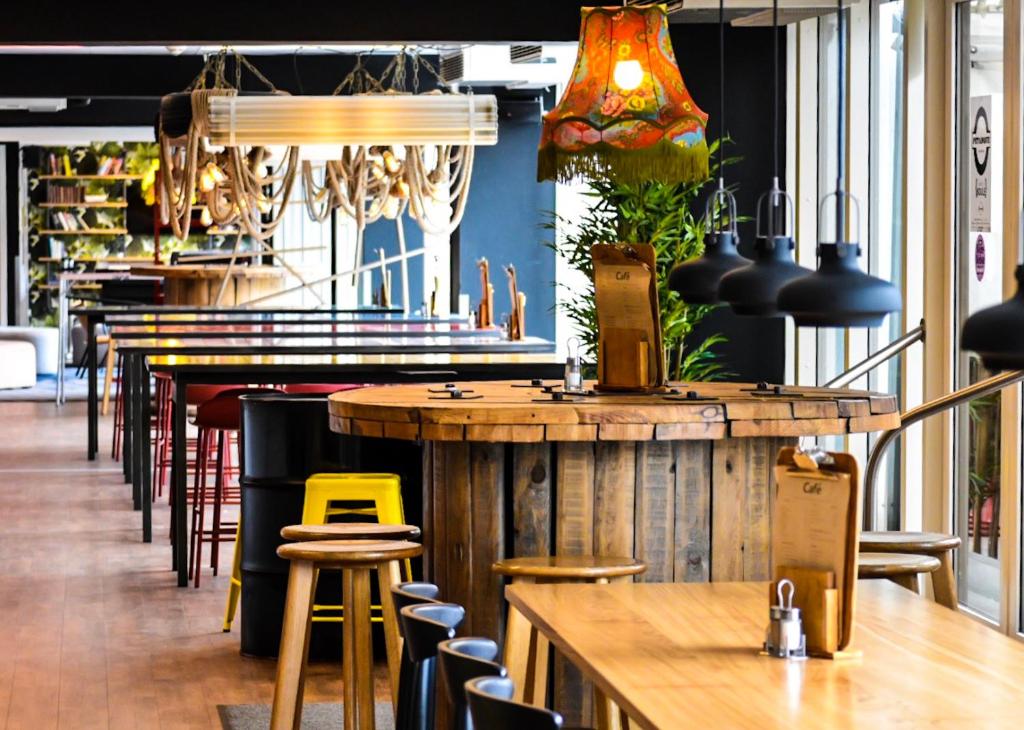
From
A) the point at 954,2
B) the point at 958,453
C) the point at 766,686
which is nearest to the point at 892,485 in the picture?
the point at 958,453

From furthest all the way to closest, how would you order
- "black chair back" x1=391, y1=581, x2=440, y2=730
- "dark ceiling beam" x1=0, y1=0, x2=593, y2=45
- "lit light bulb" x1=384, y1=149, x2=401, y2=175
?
"lit light bulb" x1=384, y1=149, x2=401, y2=175 < "dark ceiling beam" x1=0, y1=0, x2=593, y2=45 < "black chair back" x1=391, y1=581, x2=440, y2=730

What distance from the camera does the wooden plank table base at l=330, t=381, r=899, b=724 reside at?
417 centimetres

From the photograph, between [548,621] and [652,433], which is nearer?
[548,621]

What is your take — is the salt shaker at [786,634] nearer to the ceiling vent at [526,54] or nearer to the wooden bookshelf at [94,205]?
the ceiling vent at [526,54]

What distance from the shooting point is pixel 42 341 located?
60.6 feet

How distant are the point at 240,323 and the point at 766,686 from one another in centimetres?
771

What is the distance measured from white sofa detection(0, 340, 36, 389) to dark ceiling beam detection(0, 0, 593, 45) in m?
9.20

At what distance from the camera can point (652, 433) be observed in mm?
4090

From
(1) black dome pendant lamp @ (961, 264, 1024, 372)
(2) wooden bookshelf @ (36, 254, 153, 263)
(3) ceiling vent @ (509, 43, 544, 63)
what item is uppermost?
(3) ceiling vent @ (509, 43, 544, 63)

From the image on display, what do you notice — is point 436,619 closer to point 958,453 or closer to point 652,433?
point 652,433

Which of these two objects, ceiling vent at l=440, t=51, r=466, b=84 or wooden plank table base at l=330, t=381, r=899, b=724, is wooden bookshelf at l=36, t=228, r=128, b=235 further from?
wooden plank table base at l=330, t=381, r=899, b=724

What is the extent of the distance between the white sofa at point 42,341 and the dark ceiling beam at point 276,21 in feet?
33.6

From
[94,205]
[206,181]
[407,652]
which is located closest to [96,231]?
[94,205]

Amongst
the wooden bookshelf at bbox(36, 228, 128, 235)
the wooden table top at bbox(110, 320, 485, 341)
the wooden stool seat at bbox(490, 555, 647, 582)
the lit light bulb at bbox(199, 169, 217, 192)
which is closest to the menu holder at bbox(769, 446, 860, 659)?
the wooden stool seat at bbox(490, 555, 647, 582)
